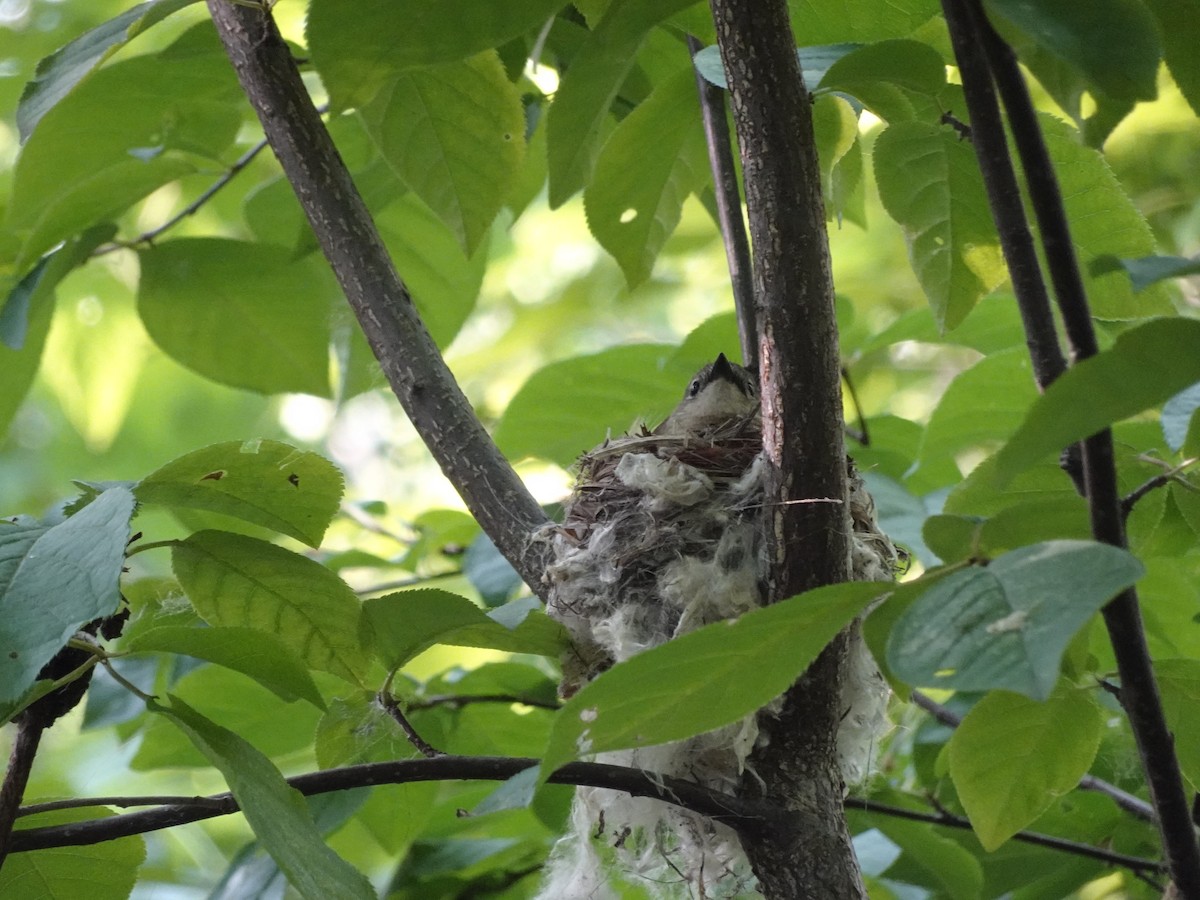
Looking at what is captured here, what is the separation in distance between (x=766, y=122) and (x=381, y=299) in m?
0.49

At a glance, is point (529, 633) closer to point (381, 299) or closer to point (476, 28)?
point (381, 299)

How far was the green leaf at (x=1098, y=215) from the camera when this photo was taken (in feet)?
3.20

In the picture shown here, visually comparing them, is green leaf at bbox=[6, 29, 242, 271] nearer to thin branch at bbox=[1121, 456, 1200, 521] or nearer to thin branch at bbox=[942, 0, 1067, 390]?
thin branch at bbox=[942, 0, 1067, 390]

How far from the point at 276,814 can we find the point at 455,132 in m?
0.69

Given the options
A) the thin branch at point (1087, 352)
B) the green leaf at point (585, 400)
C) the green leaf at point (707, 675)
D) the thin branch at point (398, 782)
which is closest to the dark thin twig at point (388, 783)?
the thin branch at point (398, 782)

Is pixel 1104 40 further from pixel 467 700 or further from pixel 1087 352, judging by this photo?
pixel 467 700

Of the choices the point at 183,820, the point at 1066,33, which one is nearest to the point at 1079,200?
the point at 1066,33

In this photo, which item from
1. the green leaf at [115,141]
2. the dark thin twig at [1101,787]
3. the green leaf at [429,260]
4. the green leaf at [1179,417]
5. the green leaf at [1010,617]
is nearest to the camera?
the green leaf at [1010,617]

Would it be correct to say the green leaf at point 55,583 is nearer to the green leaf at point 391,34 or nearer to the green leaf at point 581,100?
the green leaf at point 391,34

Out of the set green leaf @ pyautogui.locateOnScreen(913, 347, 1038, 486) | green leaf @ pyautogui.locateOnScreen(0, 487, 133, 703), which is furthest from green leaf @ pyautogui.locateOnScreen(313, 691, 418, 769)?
green leaf @ pyautogui.locateOnScreen(913, 347, 1038, 486)

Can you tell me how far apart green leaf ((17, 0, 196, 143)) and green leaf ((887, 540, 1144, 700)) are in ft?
2.37

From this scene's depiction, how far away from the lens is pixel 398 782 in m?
0.77

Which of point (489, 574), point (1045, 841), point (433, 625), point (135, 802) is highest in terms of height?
point (489, 574)

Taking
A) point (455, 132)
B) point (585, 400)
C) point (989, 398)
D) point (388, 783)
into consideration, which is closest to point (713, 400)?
point (585, 400)
